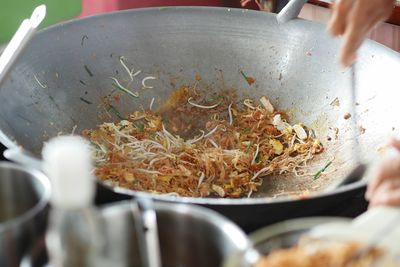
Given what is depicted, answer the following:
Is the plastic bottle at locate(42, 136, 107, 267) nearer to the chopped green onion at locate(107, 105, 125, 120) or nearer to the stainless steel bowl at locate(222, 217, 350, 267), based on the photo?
the stainless steel bowl at locate(222, 217, 350, 267)

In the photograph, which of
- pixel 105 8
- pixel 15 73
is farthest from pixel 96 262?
pixel 105 8

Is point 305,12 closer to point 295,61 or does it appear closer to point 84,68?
point 295,61

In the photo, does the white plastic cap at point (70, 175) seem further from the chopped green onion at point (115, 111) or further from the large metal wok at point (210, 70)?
the chopped green onion at point (115, 111)

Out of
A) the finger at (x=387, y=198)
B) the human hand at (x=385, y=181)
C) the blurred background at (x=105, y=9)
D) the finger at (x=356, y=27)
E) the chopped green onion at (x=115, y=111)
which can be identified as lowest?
the finger at (x=387, y=198)

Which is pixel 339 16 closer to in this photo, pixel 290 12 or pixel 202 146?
pixel 290 12

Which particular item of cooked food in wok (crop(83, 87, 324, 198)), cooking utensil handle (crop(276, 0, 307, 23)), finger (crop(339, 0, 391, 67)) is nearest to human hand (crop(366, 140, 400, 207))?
finger (crop(339, 0, 391, 67))

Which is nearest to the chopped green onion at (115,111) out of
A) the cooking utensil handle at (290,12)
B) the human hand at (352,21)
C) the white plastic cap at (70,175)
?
the cooking utensil handle at (290,12)

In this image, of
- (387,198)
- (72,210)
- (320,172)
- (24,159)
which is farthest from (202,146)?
(72,210)
